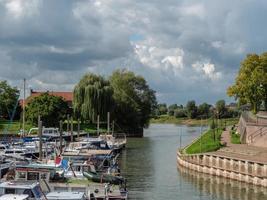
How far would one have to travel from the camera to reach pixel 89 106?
121 meters

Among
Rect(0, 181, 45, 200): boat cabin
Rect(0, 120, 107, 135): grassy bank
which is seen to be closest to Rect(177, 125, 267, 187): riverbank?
Rect(0, 181, 45, 200): boat cabin

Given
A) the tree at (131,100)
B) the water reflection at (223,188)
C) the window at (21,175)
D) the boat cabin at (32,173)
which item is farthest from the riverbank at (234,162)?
the tree at (131,100)

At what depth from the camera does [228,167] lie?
56188 mm

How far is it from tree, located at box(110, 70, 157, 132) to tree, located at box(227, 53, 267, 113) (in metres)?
41.7

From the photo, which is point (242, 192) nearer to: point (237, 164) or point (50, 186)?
point (237, 164)

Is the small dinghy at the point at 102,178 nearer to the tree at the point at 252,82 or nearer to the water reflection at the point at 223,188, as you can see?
the water reflection at the point at 223,188

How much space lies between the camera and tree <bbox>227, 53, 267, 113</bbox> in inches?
3469

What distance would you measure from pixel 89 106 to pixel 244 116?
39296 millimetres

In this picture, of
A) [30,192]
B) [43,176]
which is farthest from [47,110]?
[30,192]

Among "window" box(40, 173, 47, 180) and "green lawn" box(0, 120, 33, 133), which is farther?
"green lawn" box(0, 120, 33, 133)

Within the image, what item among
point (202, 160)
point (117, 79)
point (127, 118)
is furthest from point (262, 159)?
point (117, 79)

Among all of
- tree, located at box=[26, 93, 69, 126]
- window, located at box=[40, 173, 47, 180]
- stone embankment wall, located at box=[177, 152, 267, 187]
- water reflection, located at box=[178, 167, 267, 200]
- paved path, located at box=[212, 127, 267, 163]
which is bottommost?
water reflection, located at box=[178, 167, 267, 200]

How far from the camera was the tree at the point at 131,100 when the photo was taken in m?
131

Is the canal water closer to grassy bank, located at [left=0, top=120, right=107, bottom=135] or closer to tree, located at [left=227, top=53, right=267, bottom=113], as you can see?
tree, located at [left=227, top=53, right=267, bottom=113]
